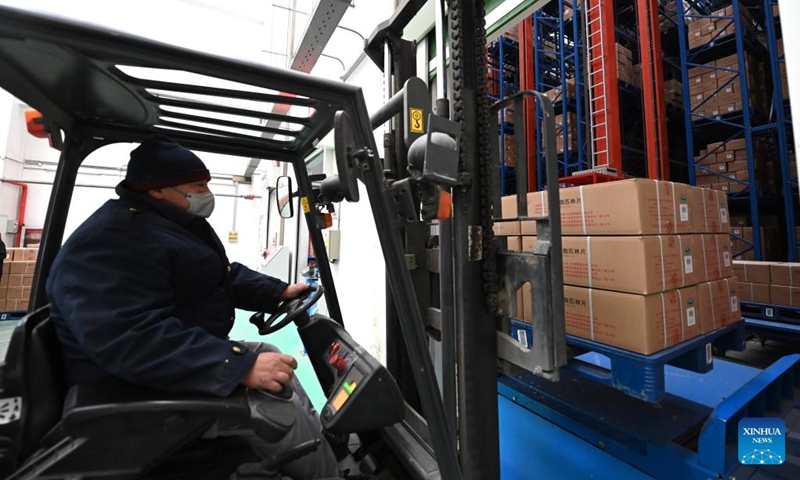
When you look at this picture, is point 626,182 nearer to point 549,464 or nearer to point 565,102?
point 549,464

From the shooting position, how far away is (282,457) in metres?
1.31

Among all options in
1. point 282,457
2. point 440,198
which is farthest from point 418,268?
point 282,457

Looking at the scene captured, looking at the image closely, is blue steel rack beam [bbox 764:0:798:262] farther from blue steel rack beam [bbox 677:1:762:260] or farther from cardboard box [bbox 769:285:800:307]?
cardboard box [bbox 769:285:800:307]

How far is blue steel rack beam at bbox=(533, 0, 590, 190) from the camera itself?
7.93m

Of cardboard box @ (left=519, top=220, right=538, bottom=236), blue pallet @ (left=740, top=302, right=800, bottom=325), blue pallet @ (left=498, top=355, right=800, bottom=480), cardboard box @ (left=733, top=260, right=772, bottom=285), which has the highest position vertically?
cardboard box @ (left=519, top=220, right=538, bottom=236)

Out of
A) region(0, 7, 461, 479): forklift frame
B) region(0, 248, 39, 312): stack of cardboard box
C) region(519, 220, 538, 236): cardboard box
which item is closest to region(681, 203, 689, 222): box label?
region(519, 220, 538, 236): cardboard box

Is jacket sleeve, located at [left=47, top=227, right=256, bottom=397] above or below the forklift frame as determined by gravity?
below

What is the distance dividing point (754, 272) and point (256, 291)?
5739mm

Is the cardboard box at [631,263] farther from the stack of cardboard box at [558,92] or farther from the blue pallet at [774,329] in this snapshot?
the stack of cardboard box at [558,92]

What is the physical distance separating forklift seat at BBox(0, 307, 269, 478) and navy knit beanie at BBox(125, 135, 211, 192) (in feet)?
2.02

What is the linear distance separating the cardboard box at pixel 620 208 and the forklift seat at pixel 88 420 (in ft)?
6.12

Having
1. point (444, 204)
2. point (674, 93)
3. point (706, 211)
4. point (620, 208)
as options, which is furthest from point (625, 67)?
point (444, 204)

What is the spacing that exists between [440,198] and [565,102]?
8428mm

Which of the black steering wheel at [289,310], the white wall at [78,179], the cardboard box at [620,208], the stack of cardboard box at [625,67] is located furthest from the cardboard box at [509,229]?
the white wall at [78,179]
